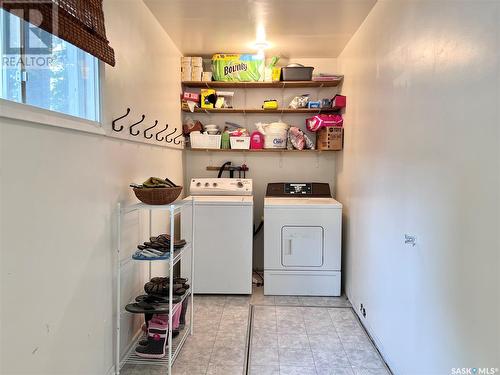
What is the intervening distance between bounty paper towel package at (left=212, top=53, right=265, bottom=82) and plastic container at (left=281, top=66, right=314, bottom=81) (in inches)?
10.3

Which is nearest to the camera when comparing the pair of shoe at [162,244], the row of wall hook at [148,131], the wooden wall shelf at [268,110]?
the row of wall hook at [148,131]

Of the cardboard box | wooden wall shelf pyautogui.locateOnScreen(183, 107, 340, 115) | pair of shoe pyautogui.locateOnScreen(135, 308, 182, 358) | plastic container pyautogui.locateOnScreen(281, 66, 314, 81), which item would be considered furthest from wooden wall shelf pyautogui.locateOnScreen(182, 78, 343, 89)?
pair of shoe pyautogui.locateOnScreen(135, 308, 182, 358)

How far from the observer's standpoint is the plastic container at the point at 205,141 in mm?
3793

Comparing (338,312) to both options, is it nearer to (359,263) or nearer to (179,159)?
(359,263)

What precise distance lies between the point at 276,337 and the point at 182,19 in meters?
2.67

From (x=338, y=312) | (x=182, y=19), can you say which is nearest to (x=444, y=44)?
(x=182, y=19)

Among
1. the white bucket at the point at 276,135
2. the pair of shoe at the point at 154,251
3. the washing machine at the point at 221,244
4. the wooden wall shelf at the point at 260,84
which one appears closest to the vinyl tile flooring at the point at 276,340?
the washing machine at the point at 221,244

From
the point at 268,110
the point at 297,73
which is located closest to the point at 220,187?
the point at 268,110

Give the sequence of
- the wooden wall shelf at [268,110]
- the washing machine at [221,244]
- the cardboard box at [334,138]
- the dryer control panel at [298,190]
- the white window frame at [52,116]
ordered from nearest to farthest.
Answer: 1. the white window frame at [52,116]
2. the washing machine at [221,244]
3. the cardboard box at [334,138]
4. the wooden wall shelf at [268,110]
5. the dryer control panel at [298,190]

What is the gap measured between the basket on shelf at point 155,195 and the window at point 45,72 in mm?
500

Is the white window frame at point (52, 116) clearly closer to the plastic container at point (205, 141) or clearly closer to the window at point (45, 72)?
the window at point (45, 72)

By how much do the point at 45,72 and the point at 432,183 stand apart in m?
1.82

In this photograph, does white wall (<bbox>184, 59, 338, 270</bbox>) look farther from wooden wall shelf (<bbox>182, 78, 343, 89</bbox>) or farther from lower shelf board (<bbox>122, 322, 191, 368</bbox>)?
lower shelf board (<bbox>122, 322, 191, 368</bbox>)

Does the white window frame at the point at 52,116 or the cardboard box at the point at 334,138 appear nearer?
the white window frame at the point at 52,116
